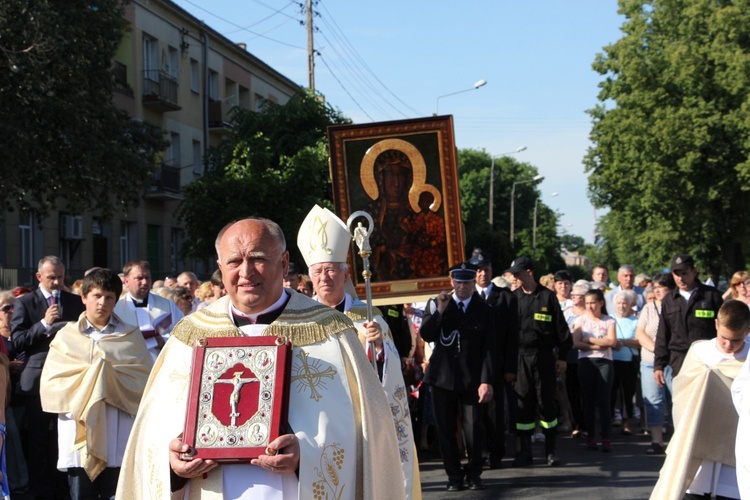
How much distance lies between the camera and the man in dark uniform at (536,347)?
41.2 ft

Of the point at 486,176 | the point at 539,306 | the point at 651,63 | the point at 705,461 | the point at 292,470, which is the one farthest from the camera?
the point at 486,176

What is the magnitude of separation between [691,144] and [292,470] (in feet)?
132

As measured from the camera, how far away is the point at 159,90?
123 ft

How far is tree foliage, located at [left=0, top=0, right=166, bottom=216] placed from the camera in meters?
20.9

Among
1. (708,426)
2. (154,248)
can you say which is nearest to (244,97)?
(154,248)

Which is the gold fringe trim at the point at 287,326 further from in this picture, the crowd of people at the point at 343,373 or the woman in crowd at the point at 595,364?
the woman in crowd at the point at 595,364

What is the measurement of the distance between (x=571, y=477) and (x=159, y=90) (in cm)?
2838

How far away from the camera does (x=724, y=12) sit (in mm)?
42719

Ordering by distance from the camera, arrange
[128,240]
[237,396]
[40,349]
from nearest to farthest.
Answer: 1. [237,396]
2. [40,349]
3. [128,240]

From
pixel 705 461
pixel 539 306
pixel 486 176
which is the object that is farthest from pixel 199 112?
pixel 486 176

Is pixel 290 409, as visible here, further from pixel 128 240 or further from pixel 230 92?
pixel 230 92

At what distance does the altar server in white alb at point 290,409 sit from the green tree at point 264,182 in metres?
23.5

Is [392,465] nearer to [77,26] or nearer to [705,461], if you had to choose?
[705,461]

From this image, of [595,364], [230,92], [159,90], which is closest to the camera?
[595,364]
